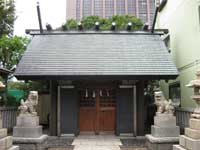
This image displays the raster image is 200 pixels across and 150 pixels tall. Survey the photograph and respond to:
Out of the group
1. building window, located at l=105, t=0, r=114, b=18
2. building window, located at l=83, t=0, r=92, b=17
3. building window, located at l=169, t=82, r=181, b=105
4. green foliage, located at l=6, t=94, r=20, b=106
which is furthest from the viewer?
building window, located at l=83, t=0, r=92, b=17

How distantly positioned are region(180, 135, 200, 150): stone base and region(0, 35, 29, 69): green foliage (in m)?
14.2

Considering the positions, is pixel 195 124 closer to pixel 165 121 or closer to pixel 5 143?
pixel 165 121

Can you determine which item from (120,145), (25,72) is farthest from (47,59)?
(120,145)

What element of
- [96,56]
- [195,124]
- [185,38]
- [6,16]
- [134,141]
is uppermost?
[6,16]

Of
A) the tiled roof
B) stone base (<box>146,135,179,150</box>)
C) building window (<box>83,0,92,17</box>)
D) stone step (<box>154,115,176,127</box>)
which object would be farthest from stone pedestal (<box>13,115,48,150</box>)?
building window (<box>83,0,92,17</box>)

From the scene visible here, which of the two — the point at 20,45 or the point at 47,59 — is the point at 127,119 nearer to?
the point at 47,59

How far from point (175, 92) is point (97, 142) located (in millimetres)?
5961

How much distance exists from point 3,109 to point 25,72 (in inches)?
91.9

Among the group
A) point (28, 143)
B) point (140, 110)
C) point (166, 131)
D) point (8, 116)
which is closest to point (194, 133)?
point (166, 131)

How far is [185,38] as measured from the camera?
1480 cm

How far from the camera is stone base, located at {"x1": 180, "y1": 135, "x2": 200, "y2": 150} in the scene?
695 centimetres

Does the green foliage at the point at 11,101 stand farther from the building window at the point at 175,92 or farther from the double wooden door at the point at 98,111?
the building window at the point at 175,92

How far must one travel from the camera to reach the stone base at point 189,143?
6949 mm

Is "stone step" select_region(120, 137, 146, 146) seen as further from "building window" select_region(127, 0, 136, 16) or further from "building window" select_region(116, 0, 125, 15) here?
"building window" select_region(116, 0, 125, 15)
